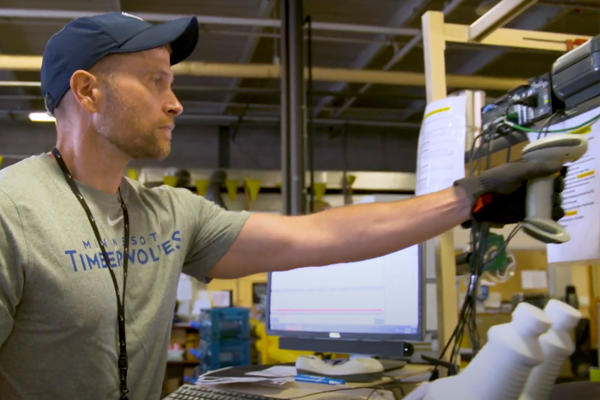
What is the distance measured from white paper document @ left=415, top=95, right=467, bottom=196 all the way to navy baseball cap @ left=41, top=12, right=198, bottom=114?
0.70m

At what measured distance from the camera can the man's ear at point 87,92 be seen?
4.35ft

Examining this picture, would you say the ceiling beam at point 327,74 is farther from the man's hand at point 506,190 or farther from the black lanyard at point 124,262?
the man's hand at point 506,190

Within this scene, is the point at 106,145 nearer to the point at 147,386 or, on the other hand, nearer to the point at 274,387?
the point at 147,386

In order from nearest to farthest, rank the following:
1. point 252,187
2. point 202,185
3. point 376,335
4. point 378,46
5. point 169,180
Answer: point 376,335 → point 378,46 → point 169,180 → point 252,187 → point 202,185

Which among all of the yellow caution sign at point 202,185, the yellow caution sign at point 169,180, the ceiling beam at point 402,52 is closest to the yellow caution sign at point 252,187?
the yellow caution sign at point 202,185

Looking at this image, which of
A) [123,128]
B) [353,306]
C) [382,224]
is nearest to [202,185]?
[353,306]

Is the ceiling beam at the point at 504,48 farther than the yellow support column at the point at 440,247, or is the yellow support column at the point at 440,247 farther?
the ceiling beam at the point at 504,48

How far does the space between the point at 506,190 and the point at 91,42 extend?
37.4 inches

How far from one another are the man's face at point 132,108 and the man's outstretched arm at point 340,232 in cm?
32

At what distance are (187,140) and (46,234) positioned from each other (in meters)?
6.60

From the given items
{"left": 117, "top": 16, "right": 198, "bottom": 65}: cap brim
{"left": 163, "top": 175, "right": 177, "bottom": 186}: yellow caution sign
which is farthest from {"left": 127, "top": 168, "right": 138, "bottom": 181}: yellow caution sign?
{"left": 117, "top": 16, "right": 198, "bottom": 65}: cap brim

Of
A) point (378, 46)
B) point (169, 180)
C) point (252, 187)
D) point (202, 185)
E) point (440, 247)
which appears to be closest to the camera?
point (440, 247)

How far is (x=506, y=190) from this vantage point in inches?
41.0

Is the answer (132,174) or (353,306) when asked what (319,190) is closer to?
A: (132,174)
